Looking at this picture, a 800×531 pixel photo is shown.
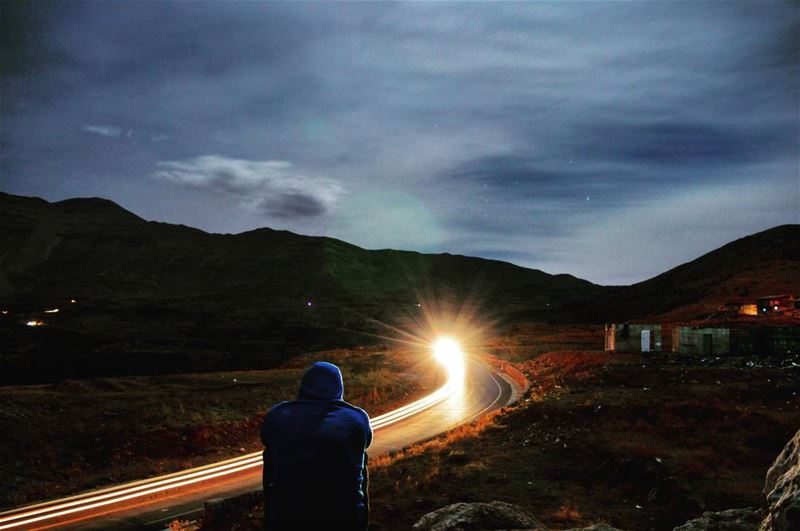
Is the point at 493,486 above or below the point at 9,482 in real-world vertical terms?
above

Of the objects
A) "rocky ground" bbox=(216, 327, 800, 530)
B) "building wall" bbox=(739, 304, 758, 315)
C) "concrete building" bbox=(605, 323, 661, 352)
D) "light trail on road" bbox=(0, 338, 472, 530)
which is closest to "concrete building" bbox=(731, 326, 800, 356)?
"concrete building" bbox=(605, 323, 661, 352)

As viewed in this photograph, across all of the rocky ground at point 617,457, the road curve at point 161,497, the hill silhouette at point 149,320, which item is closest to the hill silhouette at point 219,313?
the hill silhouette at point 149,320

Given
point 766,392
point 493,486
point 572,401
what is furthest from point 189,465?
point 766,392

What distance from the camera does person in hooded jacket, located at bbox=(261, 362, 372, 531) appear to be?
372 cm

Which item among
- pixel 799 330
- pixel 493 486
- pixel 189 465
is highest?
pixel 799 330

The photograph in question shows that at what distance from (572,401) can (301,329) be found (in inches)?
3274

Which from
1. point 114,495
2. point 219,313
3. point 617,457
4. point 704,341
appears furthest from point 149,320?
point 617,457

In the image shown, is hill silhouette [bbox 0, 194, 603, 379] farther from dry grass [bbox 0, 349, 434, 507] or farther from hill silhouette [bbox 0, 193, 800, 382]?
dry grass [bbox 0, 349, 434, 507]

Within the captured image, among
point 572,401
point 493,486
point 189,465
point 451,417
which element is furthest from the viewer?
point 451,417

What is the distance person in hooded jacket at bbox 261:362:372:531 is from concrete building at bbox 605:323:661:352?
49421 mm

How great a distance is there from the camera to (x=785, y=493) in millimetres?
4871

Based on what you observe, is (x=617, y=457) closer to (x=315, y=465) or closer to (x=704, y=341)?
(x=315, y=465)

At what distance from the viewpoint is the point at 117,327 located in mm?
101062

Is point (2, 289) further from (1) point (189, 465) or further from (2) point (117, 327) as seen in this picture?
(1) point (189, 465)
